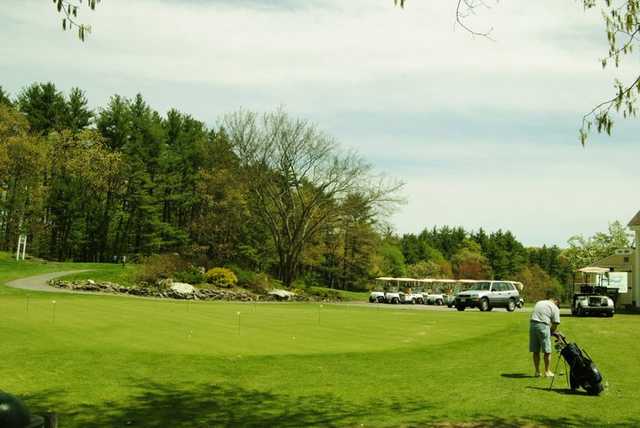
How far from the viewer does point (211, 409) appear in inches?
394

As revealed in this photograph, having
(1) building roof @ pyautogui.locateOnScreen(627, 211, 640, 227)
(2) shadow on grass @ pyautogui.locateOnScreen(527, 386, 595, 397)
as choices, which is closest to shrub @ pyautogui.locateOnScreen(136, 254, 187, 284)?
(1) building roof @ pyautogui.locateOnScreen(627, 211, 640, 227)

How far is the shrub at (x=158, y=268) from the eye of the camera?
44312 millimetres

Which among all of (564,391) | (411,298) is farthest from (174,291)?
(564,391)

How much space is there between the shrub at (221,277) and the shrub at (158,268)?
2541mm

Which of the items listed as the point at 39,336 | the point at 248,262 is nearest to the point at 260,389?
the point at 39,336

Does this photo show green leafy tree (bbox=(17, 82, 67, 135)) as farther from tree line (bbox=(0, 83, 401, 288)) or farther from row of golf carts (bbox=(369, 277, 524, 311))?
row of golf carts (bbox=(369, 277, 524, 311))

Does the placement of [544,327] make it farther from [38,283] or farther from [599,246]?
[599,246]

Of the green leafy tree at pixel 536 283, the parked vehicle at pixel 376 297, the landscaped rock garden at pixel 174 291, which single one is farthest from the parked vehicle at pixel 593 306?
the green leafy tree at pixel 536 283

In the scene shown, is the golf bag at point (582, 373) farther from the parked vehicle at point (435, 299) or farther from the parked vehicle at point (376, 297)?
the parked vehicle at point (376, 297)

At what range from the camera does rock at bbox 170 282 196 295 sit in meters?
40.9

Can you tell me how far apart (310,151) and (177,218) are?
1034 inches

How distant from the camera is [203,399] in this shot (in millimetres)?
10766

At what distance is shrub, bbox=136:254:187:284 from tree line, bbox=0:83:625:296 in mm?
3962

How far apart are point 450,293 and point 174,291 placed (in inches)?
1183
